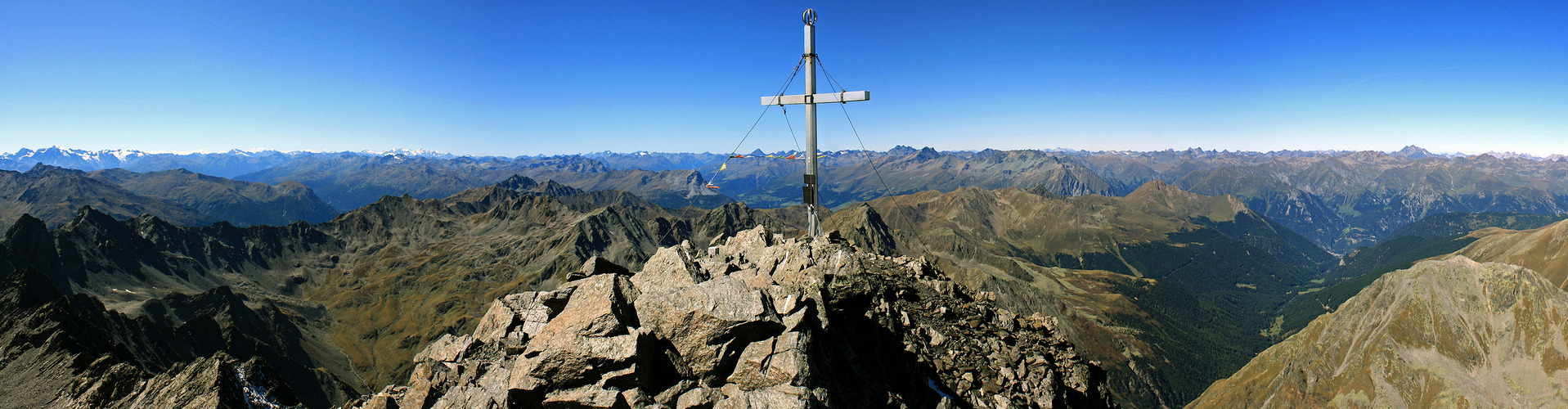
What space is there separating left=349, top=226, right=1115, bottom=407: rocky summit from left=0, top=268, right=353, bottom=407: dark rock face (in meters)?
9.58

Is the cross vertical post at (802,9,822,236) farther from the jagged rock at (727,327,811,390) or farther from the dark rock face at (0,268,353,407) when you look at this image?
the dark rock face at (0,268,353,407)

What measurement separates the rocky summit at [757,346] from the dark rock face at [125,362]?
31.4 feet

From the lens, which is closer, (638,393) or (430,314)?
(638,393)

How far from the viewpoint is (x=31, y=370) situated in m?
40.4

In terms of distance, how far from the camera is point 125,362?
30484 mm

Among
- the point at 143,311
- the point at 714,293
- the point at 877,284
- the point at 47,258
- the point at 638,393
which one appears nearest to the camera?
the point at 638,393

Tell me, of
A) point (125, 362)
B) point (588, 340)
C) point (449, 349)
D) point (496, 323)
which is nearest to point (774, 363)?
point (588, 340)

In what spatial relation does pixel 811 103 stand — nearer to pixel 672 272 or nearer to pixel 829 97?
pixel 829 97

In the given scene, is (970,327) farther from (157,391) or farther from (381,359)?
(381,359)

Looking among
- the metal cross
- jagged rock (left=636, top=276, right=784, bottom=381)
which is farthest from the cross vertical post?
jagged rock (left=636, top=276, right=784, bottom=381)

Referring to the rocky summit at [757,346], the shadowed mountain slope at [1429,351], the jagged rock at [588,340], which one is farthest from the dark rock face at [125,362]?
the shadowed mountain slope at [1429,351]

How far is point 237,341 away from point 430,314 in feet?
229

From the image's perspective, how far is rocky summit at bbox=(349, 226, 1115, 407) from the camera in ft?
38.3

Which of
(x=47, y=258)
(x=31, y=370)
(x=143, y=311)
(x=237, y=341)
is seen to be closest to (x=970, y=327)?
(x=31, y=370)
